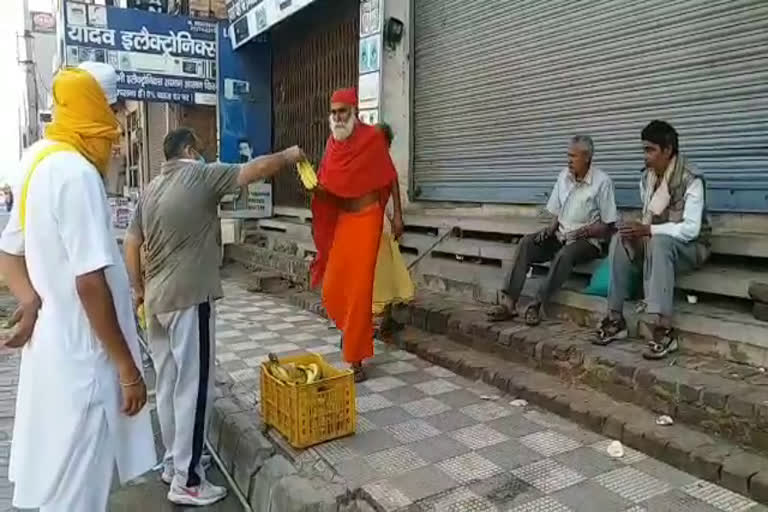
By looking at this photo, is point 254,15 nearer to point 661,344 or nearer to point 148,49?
point 148,49

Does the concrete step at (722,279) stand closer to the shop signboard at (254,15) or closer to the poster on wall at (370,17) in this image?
the poster on wall at (370,17)

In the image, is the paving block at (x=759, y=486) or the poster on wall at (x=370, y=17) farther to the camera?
the poster on wall at (x=370, y=17)

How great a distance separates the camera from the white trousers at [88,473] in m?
2.02

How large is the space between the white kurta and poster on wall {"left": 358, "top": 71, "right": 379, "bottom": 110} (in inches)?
219

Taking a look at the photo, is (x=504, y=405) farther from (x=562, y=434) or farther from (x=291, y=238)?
(x=291, y=238)

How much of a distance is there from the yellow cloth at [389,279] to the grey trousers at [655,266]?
1.79 metres

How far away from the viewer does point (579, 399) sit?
12.1 feet

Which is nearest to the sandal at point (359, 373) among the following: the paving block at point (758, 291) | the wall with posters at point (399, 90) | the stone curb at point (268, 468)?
the stone curb at point (268, 468)

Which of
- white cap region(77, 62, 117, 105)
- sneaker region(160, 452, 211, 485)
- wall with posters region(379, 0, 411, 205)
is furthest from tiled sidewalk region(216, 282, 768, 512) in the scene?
wall with posters region(379, 0, 411, 205)

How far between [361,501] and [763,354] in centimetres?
226

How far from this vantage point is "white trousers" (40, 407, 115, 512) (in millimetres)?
2023

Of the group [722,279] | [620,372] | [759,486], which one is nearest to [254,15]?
[722,279]

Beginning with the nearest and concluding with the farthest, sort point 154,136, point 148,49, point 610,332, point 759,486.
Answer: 1. point 759,486
2. point 610,332
3. point 148,49
4. point 154,136

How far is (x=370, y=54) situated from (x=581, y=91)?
2914 mm
